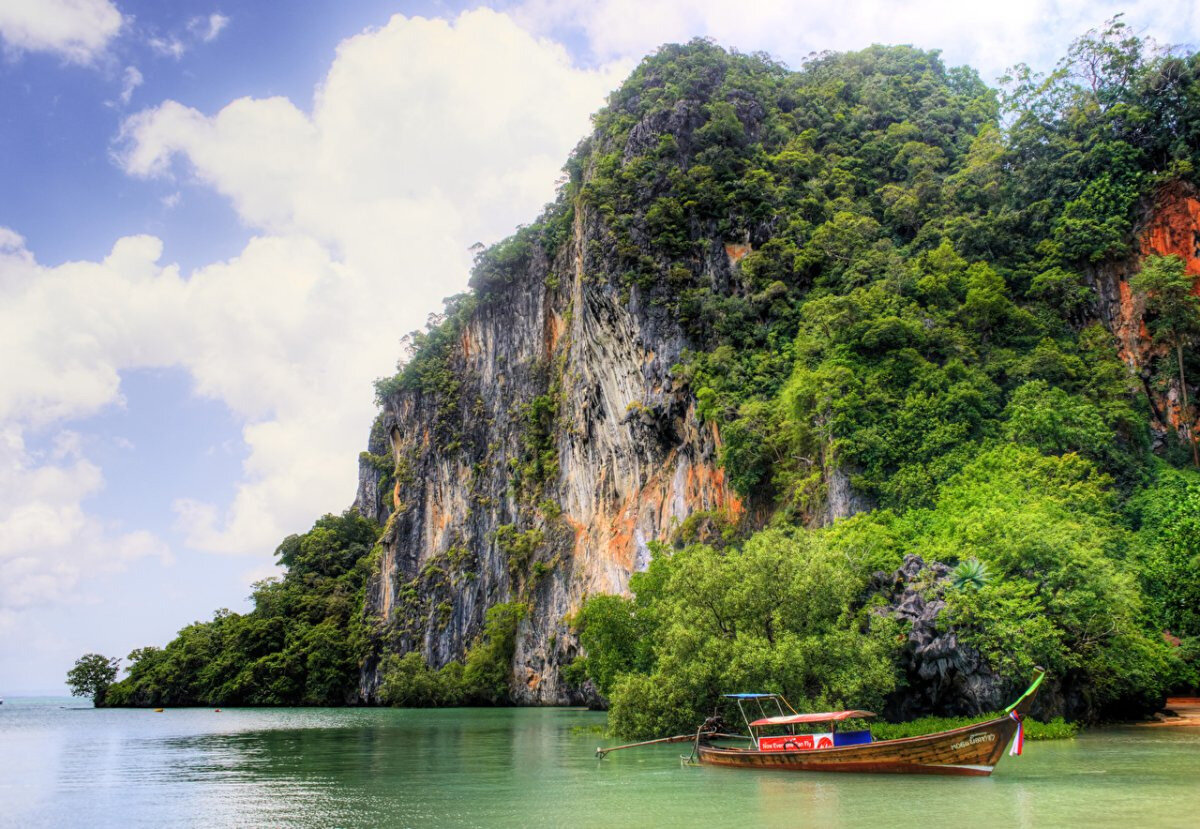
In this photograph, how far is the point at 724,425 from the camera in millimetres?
41750

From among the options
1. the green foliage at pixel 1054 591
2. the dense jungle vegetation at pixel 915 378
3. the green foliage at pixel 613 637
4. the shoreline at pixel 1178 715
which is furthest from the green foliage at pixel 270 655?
the shoreline at pixel 1178 715

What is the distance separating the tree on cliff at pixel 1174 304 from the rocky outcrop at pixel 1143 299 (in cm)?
53

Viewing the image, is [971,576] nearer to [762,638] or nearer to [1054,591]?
[1054,591]

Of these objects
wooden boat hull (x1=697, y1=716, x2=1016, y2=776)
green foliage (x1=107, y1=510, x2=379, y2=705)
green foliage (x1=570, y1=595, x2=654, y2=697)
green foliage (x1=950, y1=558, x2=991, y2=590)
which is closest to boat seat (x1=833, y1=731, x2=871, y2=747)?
wooden boat hull (x1=697, y1=716, x2=1016, y2=776)

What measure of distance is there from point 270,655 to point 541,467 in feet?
96.6

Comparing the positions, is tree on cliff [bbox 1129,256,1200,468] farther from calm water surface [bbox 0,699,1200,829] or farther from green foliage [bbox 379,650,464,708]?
green foliage [bbox 379,650,464,708]

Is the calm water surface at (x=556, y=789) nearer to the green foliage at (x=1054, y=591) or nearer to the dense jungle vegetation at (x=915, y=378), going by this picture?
the green foliage at (x=1054, y=591)

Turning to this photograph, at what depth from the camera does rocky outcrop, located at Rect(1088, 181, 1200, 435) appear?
3747 centimetres

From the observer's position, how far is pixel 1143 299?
126 ft

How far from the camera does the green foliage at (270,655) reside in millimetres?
72188

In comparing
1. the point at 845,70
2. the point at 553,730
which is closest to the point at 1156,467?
the point at 553,730

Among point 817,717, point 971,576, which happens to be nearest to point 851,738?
point 817,717

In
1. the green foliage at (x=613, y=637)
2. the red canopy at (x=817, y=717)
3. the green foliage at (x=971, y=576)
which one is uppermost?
the green foliage at (x=971, y=576)

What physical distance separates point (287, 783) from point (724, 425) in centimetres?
2593
